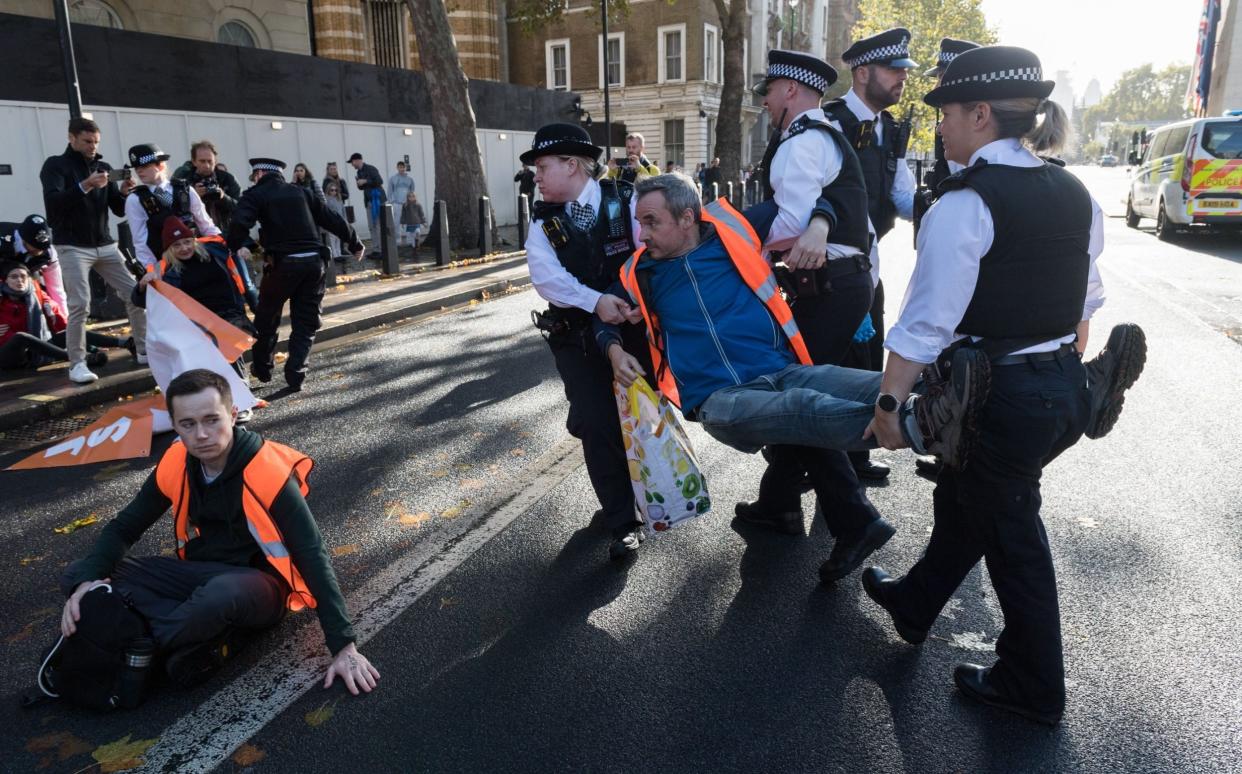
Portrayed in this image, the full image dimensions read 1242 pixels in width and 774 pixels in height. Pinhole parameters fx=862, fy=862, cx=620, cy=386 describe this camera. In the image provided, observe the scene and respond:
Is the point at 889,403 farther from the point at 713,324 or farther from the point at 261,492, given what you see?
the point at 261,492

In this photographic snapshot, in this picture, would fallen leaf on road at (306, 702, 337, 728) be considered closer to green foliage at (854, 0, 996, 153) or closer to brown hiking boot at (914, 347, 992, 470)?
brown hiking boot at (914, 347, 992, 470)

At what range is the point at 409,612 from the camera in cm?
340

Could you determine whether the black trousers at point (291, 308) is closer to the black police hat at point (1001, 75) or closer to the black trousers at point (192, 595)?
the black trousers at point (192, 595)

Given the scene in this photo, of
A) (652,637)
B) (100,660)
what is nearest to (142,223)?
(100,660)

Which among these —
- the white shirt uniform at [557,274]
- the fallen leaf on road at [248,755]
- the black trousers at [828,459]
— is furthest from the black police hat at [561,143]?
the fallen leaf on road at [248,755]

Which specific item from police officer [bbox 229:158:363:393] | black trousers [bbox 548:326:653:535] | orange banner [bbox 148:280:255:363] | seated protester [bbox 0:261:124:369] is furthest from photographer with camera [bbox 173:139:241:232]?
black trousers [bbox 548:326:653:535]

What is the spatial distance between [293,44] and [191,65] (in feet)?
31.6

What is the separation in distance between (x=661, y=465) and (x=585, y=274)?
931 mm

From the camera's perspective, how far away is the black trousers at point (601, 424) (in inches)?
150

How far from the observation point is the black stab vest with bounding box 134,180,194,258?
6578 mm

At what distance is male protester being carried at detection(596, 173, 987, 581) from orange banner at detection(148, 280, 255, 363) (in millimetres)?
3455

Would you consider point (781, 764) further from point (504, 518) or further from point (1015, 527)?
point (504, 518)

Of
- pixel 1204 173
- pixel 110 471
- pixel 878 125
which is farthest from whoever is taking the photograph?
pixel 1204 173

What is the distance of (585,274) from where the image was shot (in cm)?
380
